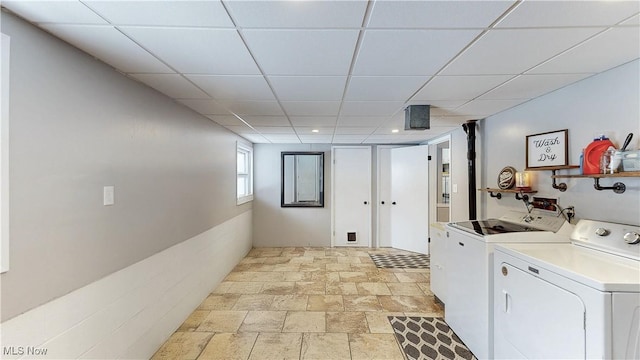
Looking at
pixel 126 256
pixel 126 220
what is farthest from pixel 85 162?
pixel 126 256

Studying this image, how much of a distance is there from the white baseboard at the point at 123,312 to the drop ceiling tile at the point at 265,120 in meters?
1.45

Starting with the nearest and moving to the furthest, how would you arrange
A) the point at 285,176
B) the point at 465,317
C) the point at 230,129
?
the point at 465,317
the point at 230,129
the point at 285,176

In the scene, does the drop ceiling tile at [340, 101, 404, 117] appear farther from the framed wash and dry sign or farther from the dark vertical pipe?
the framed wash and dry sign

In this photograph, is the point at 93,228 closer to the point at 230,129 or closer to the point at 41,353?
the point at 41,353

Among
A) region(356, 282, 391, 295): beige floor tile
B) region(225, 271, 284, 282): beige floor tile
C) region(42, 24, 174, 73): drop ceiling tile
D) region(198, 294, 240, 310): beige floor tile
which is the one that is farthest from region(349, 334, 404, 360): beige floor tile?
region(42, 24, 174, 73): drop ceiling tile

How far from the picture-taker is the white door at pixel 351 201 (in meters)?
5.23

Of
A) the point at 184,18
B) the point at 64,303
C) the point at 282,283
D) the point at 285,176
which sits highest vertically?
the point at 184,18

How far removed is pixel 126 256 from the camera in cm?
179

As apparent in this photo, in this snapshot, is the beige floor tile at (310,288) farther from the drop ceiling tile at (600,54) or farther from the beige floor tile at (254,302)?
the drop ceiling tile at (600,54)

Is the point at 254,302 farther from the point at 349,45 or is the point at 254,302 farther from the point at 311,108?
the point at 349,45

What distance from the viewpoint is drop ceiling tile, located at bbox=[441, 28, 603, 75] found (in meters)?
1.28

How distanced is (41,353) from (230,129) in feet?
9.76

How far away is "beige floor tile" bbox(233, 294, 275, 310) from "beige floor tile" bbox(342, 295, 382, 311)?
0.89 m

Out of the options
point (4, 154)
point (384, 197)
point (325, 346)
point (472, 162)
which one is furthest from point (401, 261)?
point (4, 154)
